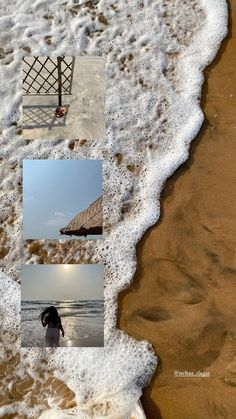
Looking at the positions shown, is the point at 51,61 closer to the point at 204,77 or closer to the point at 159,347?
the point at 204,77

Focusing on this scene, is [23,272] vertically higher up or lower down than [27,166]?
lower down

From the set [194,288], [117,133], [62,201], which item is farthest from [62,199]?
[194,288]

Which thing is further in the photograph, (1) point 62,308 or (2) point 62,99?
(2) point 62,99

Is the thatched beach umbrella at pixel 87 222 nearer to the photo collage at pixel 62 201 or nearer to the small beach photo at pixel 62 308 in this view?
the photo collage at pixel 62 201

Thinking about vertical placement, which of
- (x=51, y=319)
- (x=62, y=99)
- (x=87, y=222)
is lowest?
(x=51, y=319)

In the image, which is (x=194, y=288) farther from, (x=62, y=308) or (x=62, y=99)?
(x=62, y=99)

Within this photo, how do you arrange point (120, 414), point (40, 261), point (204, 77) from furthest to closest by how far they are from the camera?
point (204, 77), point (40, 261), point (120, 414)

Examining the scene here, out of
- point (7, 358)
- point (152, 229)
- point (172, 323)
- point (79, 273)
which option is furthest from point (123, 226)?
point (7, 358)
